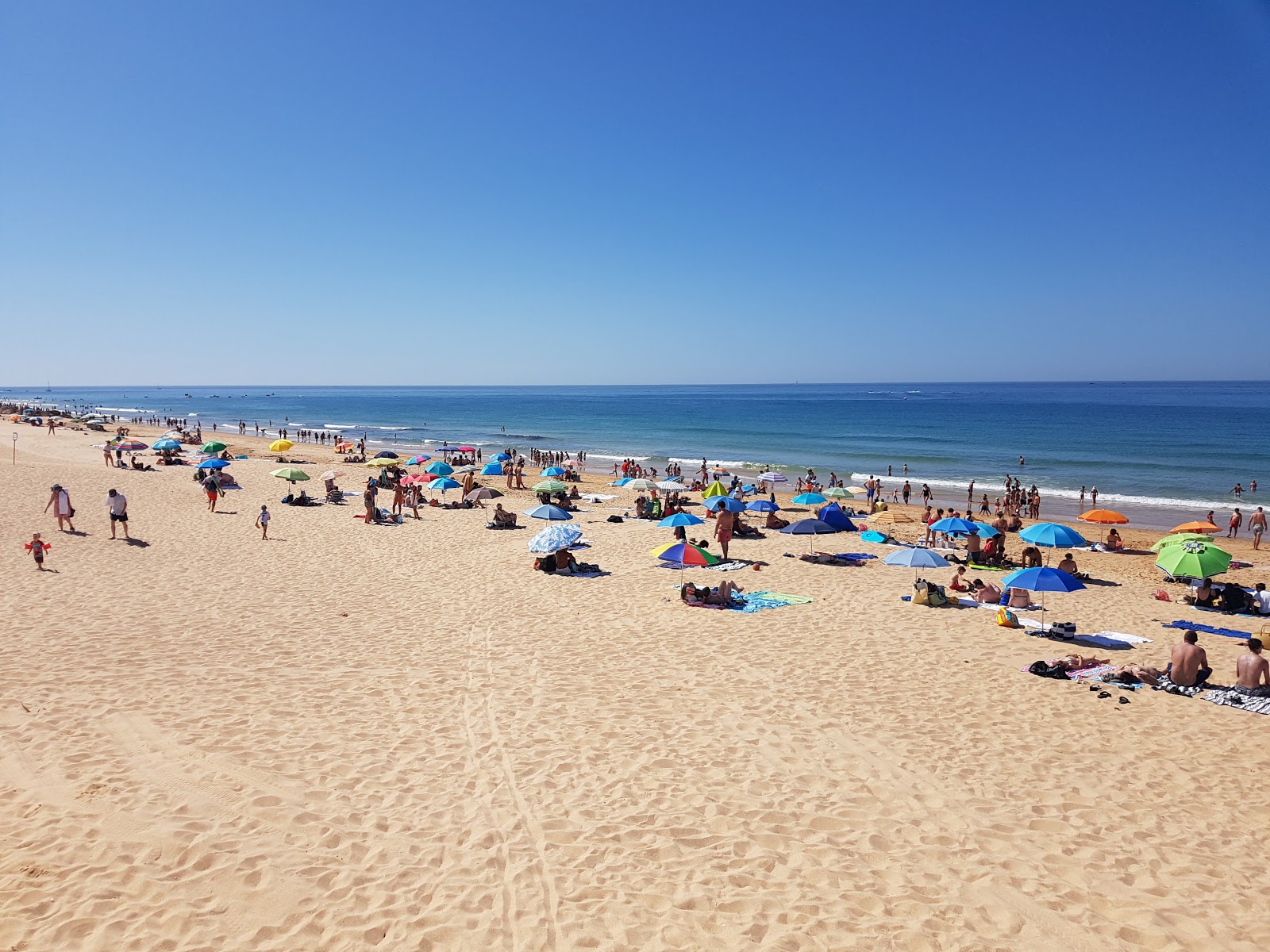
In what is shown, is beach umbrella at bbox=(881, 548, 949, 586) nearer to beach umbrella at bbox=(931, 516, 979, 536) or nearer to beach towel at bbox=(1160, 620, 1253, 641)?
beach umbrella at bbox=(931, 516, 979, 536)

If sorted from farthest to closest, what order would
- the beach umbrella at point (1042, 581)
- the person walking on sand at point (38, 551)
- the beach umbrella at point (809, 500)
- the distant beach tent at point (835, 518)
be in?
the beach umbrella at point (809, 500), the distant beach tent at point (835, 518), the person walking on sand at point (38, 551), the beach umbrella at point (1042, 581)

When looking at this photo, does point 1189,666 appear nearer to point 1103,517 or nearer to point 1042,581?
point 1042,581

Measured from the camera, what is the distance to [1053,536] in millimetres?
14828

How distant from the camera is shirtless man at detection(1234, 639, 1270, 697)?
28.9ft

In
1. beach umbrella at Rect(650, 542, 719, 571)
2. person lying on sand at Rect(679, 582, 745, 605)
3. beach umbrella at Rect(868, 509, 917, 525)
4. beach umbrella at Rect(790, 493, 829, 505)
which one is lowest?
beach umbrella at Rect(868, 509, 917, 525)

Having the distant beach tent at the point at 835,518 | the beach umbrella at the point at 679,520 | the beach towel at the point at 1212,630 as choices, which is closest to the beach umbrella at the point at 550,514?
the beach umbrella at the point at 679,520

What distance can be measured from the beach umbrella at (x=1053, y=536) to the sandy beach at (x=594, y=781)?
2684 millimetres

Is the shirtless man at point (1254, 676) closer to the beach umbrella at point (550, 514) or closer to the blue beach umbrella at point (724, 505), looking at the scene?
the blue beach umbrella at point (724, 505)

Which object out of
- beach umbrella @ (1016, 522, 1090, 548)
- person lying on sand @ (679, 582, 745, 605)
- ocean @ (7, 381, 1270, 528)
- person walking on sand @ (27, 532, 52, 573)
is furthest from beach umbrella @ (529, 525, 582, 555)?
ocean @ (7, 381, 1270, 528)

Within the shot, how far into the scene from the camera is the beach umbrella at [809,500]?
22.7m

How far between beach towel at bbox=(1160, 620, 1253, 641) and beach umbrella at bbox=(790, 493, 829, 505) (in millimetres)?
10668

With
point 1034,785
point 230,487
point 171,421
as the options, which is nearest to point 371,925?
point 1034,785

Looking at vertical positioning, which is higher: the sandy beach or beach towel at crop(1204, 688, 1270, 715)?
the sandy beach

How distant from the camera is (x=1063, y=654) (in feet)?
34.6
